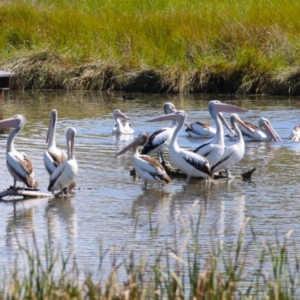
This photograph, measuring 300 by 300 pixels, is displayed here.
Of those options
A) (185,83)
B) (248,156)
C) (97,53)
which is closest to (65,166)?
(248,156)

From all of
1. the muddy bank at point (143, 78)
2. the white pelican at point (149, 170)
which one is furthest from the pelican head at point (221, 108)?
the muddy bank at point (143, 78)

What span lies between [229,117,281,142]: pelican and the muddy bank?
4.72 metres

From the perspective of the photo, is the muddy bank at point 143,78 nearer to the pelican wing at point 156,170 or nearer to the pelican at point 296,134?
the pelican at point 296,134

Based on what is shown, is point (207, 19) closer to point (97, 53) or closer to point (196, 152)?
point (97, 53)

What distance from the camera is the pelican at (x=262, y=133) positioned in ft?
44.6

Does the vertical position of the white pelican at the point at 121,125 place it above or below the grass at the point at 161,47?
below

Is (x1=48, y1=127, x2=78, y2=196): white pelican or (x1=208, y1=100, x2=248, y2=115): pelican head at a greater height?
(x1=208, y1=100, x2=248, y2=115): pelican head

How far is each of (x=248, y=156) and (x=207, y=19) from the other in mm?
8960

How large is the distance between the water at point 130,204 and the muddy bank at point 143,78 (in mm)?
3077

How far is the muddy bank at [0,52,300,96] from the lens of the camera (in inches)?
736

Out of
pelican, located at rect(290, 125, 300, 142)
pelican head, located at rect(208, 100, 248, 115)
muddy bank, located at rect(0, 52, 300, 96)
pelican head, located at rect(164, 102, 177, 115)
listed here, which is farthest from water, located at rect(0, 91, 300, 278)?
muddy bank, located at rect(0, 52, 300, 96)

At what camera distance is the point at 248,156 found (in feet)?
41.0

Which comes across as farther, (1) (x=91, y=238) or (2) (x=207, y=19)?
(2) (x=207, y=19)

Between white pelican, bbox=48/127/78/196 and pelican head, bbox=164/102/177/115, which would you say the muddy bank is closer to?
pelican head, bbox=164/102/177/115
